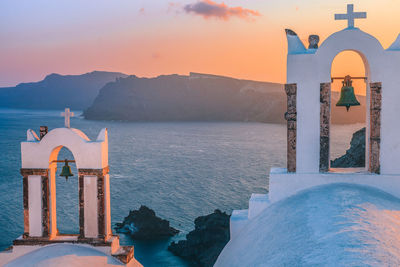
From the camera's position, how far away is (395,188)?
6742 mm

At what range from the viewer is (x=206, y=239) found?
24766mm

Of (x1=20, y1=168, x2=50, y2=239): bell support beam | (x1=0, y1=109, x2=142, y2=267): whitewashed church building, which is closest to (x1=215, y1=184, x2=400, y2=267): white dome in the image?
(x1=0, y1=109, x2=142, y2=267): whitewashed church building

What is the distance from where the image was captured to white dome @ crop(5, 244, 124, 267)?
6.75 m

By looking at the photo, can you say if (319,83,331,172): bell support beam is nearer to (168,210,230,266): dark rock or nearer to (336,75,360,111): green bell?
(336,75,360,111): green bell

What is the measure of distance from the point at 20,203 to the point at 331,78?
36.4 metres

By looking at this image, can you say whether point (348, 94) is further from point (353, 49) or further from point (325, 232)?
point (325, 232)

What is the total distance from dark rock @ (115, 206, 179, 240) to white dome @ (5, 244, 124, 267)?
74.3 ft

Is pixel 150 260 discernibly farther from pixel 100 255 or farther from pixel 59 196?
pixel 100 255

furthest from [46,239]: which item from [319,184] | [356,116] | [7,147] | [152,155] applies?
[356,116]

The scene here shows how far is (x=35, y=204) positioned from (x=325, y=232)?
17.6 feet

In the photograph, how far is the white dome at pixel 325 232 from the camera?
400 cm

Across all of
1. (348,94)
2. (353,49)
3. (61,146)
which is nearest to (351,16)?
(353,49)

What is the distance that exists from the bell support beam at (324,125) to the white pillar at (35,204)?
5.10 meters

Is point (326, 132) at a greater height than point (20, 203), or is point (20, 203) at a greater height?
point (326, 132)
